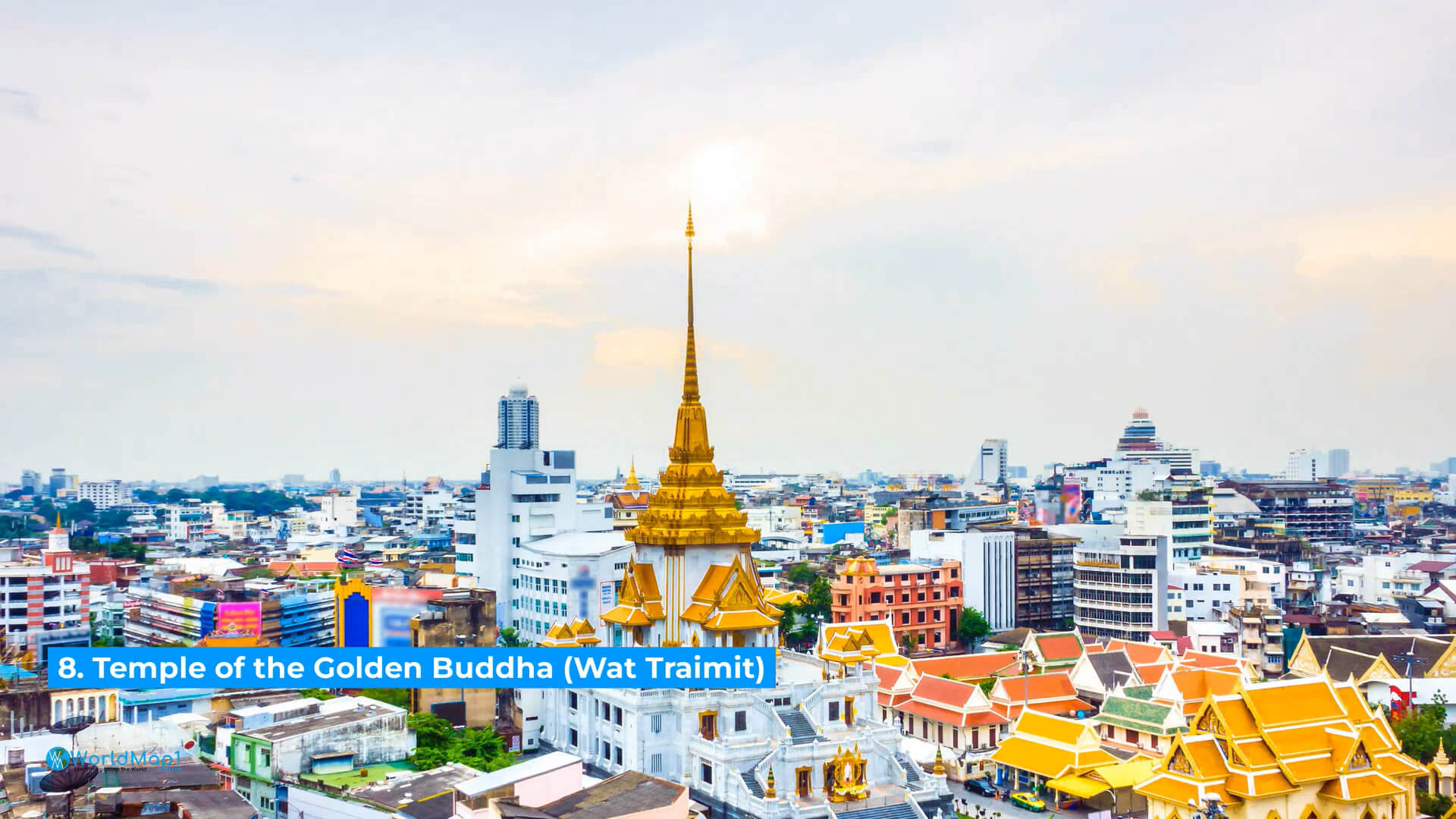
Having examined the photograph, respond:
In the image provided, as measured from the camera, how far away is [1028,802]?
39.0m

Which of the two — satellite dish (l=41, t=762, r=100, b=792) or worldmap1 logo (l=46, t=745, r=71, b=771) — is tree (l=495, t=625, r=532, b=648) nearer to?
worldmap1 logo (l=46, t=745, r=71, b=771)

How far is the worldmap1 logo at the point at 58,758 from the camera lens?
30484 mm

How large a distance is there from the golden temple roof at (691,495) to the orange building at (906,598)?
24111 mm

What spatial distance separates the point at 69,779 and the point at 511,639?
38.6 meters

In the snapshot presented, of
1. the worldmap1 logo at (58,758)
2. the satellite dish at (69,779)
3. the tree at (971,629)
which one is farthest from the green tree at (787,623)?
the satellite dish at (69,779)

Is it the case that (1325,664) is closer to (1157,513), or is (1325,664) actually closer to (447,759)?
(1157,513)

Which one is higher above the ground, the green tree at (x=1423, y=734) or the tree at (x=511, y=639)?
the green tree at (x=1423, y=734)

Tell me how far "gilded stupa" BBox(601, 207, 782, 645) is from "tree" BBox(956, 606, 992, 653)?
2837 cm

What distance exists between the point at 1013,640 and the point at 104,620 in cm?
4796

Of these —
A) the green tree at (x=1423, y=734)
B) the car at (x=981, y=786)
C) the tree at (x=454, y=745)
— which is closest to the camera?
the tree at (x=454, y=745)

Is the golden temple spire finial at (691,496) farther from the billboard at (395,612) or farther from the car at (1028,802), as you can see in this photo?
the billboard at (395,612)

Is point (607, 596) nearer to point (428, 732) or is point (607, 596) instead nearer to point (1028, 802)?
point (428, 732)

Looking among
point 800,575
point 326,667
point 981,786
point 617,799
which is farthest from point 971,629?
point 326,667

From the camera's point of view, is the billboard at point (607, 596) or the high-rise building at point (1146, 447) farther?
the high-rise building at point (1146, 447)
